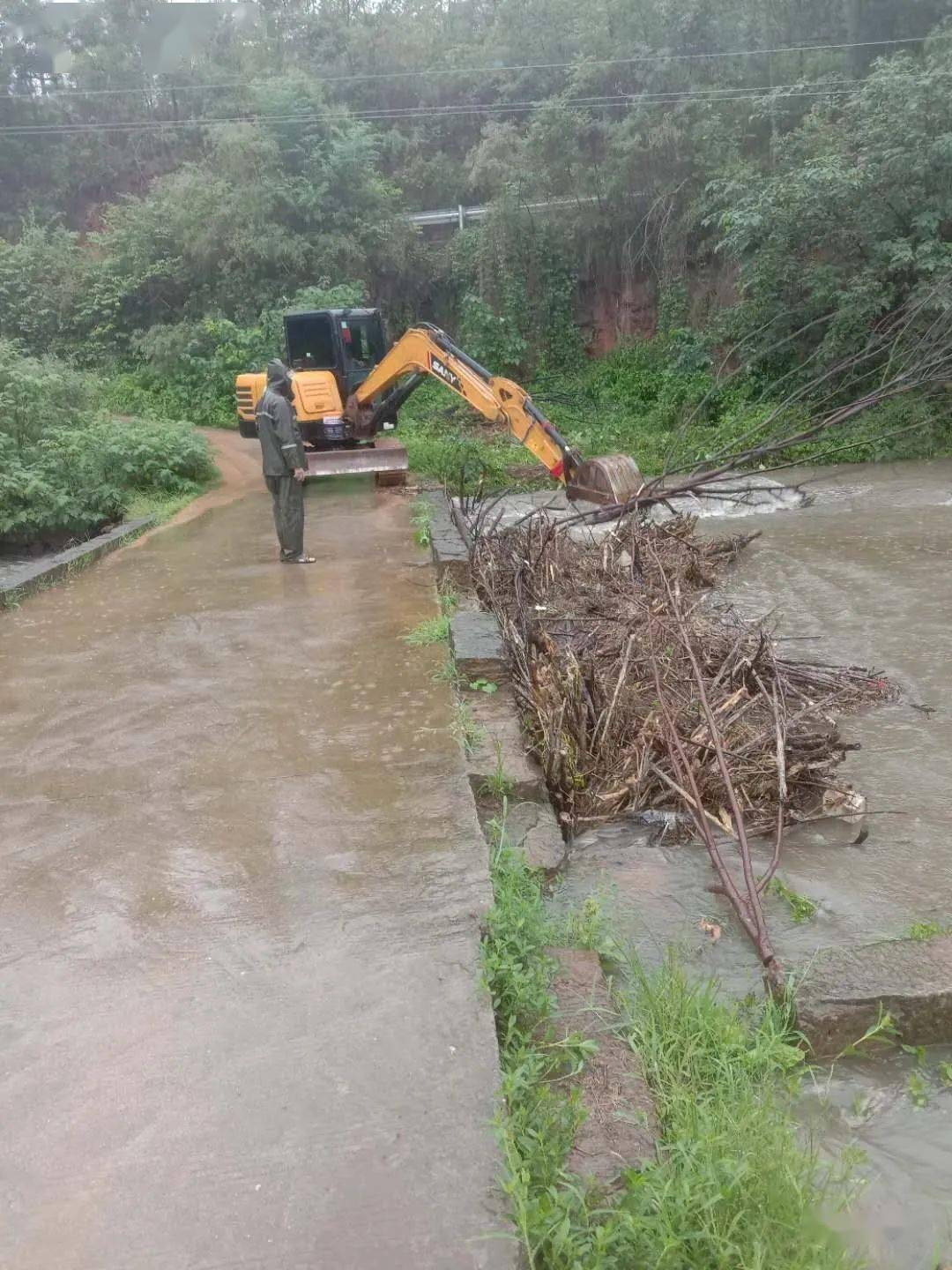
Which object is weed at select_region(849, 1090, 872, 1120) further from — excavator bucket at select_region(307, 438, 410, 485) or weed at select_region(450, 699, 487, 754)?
excavator bucket at select_region(307, 438, 410, 485)

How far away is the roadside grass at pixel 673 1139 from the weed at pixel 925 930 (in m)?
0.75

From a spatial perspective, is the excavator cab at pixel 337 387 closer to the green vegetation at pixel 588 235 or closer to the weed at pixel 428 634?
the green vegetation at pixel 588 235

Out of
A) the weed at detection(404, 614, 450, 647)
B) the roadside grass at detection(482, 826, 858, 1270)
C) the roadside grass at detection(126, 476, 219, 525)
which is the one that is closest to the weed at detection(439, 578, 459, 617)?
the weed at detection(404, 614, 450, 647)

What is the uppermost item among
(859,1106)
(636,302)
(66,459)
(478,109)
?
(478,109)

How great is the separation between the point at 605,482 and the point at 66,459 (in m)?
7.53

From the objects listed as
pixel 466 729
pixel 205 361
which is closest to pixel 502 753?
pixel 466 729

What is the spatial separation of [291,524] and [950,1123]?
785cm

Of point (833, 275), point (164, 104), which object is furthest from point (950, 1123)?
point (164, 104)

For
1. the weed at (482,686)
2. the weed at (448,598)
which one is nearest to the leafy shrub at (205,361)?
the weed at (448,598)

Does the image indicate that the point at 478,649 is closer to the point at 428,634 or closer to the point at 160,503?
the point at 428,634

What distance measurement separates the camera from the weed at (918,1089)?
125 inches

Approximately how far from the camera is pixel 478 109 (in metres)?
32.5

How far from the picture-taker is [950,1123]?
10.2 feet

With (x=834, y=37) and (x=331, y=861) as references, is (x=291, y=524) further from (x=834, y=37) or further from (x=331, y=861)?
(x=834, y=37)
